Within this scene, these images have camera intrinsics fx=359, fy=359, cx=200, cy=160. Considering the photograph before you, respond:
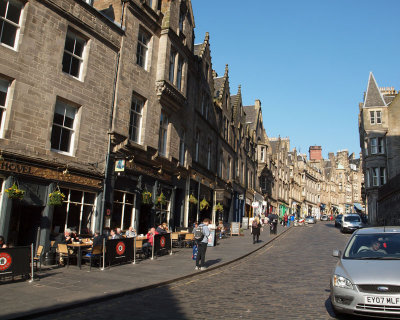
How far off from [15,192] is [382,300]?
10934mm

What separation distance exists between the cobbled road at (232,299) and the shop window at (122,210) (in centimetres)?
642

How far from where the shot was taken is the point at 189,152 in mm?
24484

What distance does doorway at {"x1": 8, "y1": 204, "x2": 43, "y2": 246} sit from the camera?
1282cm

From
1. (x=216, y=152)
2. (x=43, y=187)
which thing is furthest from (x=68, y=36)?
(x=216, y=152)

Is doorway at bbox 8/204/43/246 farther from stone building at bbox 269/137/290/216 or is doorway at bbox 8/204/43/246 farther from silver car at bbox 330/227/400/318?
stone building at bbox 269/137/290/216

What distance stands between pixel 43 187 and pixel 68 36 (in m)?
6.45

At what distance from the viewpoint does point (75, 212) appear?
1485 cm

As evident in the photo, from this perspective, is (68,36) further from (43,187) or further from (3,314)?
(3,314)

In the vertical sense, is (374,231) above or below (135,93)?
below

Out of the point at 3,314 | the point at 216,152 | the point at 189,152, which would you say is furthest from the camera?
the point at 216,152

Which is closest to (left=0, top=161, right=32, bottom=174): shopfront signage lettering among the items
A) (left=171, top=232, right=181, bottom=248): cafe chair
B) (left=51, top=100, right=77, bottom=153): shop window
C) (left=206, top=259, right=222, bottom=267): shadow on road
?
(left=51, top=100, right=77, bottom=153): shop window

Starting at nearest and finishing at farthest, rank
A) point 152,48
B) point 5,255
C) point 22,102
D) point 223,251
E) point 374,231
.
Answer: point 374,231
point 5,255
point 22,102
point 223,251
point 152,48

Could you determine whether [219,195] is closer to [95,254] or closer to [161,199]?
[161,199]

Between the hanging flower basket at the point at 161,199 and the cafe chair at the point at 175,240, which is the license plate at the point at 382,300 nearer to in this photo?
the cafe chair at the point at 175,240
